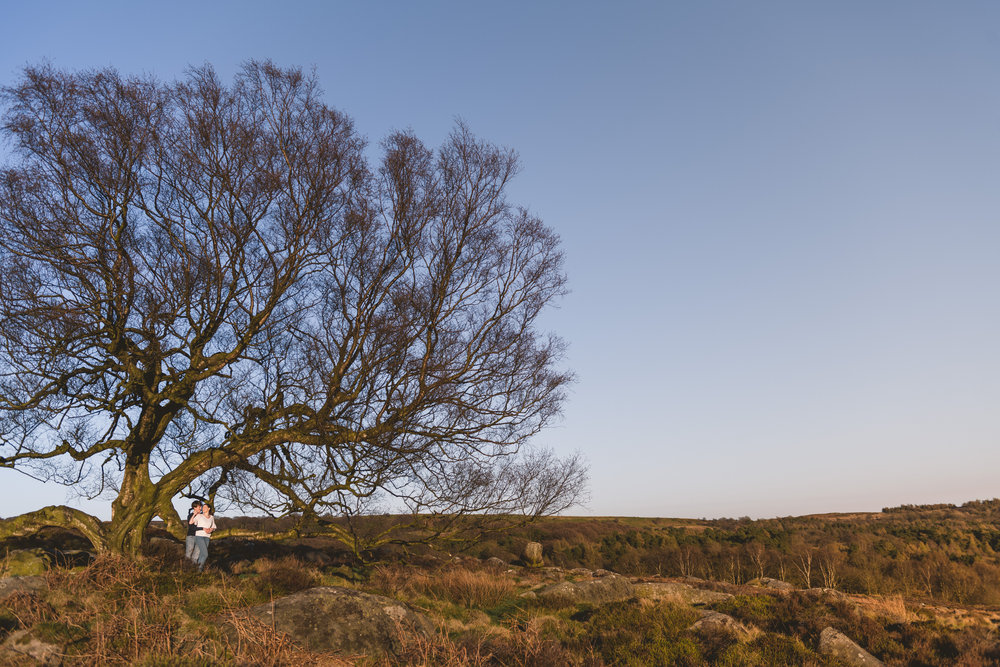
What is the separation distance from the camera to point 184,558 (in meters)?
11.3

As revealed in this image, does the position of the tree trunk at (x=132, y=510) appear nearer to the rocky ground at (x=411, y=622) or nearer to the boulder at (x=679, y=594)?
the rocky ground at (x=411, y=622)

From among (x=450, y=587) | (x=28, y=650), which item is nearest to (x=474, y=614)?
(x=450, y=587)

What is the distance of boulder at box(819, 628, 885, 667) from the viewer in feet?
29.0

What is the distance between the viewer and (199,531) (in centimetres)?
1184

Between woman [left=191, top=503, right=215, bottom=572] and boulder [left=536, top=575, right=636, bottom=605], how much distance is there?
6.82m

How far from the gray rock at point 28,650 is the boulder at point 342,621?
6.55 ft

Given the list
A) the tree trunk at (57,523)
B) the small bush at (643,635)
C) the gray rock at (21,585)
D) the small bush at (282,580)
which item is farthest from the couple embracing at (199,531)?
the small bush at (643,635)

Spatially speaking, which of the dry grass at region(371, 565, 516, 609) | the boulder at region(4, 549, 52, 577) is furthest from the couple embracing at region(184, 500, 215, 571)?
the dry grass at region(371, 565, 516, 609)

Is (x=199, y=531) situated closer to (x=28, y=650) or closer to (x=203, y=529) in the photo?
(x=203, y=529)

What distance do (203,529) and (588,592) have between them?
818 centimetres

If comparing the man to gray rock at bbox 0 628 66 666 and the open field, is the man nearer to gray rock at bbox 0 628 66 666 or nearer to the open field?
the open field

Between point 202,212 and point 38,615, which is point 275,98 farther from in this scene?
point 38,615

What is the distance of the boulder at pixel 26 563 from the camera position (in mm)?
10500

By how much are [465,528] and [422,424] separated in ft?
8.94
